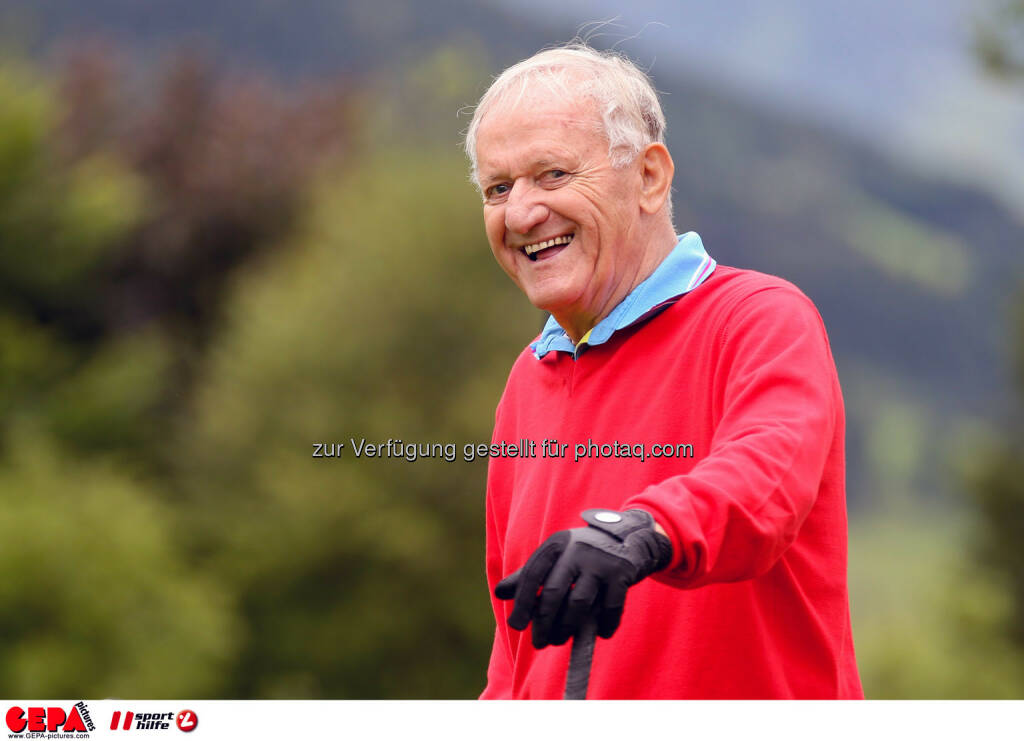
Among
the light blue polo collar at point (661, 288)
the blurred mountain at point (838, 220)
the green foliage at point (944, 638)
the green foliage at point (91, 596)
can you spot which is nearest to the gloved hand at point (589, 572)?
the light blue polo collar at point (661, 288)

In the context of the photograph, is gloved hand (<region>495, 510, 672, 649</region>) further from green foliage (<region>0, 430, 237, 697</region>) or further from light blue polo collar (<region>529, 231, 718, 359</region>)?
green foliage (<region>0, 430, 237, 697</region>)

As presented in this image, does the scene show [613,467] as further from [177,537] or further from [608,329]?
[177,537]

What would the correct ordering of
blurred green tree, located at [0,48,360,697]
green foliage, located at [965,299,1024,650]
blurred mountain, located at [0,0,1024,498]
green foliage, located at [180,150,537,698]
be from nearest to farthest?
blurred green tree, located at [0,48,360,697] → green foliage, located at [965,299,1024,650] → green foliage, located at [180,150,537,698] → blurred mountain, located at [0,0,1024,498]

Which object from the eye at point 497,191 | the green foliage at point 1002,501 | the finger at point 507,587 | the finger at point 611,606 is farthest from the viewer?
the green foliage at point 1002,501

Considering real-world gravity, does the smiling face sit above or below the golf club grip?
above

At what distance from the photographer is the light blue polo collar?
2.11 m

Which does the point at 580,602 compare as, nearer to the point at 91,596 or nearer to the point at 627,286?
the point at 627,286

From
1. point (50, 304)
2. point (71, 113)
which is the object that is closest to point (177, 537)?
point (50, 304)

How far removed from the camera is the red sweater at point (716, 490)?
1.53 meters

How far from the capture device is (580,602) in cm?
142

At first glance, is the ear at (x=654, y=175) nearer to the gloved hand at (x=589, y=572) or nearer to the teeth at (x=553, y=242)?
the teeth at (x=553, y=242)
